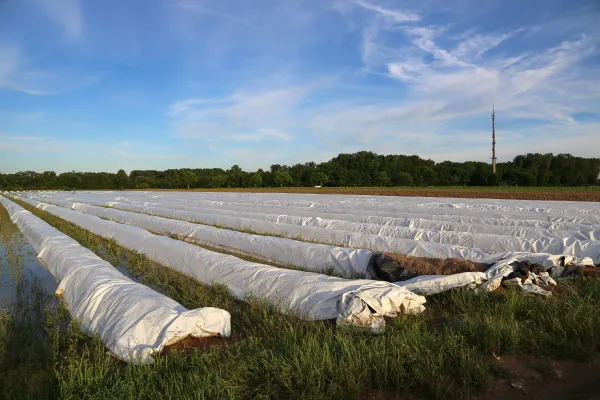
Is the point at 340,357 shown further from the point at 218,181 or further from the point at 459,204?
the point at 218,181

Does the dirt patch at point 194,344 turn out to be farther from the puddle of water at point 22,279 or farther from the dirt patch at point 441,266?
the dirt patch at point 441,266

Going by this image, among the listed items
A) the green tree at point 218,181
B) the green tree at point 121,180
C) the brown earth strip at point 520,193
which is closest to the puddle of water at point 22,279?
the brown earth strip at point 520,193

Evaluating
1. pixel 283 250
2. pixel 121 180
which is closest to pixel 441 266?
pixel 283 250

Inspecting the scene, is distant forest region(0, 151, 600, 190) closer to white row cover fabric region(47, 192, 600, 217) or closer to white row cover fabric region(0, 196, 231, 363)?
white row cover fabric region(47, 192, 600, 217)

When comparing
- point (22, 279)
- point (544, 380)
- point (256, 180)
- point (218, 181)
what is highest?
point (256, 180)

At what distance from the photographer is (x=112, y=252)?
27.4ft

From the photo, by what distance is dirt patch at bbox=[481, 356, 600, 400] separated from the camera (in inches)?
99.6

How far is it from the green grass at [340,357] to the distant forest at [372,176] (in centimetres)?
4406

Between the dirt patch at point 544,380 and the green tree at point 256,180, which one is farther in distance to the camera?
the green tree at point 256,180

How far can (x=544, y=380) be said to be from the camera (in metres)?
2.70

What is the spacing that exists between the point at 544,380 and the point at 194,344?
290 cm

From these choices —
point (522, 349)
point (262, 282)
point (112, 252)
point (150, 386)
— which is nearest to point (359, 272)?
point (262, 282)

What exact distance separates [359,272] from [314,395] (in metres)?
3.23

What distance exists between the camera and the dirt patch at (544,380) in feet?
8.30
